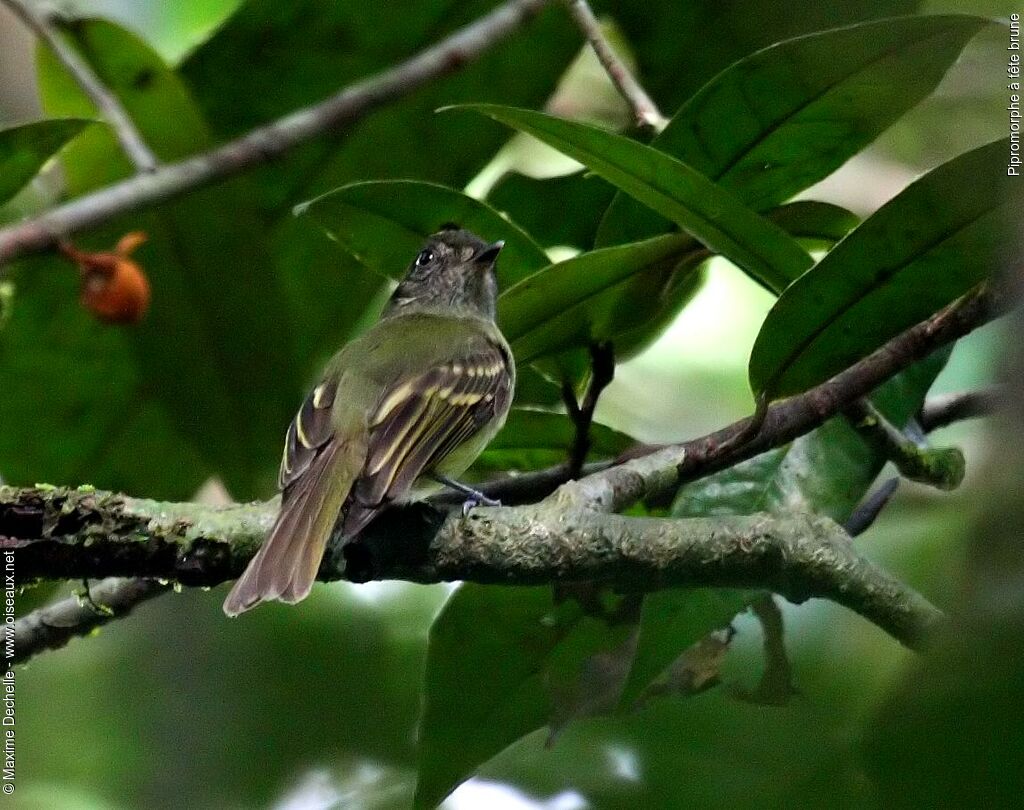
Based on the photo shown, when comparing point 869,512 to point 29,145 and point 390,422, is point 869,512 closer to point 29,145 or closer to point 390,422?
point 390,422

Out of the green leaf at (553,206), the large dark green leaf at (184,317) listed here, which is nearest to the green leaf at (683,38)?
the green leaf at (553,206)

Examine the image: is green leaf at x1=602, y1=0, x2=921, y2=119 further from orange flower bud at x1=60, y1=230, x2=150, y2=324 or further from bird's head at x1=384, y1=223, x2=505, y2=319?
orange flower bud at x1=60, y1=230, x2=150, y2=324

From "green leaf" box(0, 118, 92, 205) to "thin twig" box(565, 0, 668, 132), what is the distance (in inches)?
47.5

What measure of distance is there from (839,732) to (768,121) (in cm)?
164

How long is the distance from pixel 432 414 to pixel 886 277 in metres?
1.00

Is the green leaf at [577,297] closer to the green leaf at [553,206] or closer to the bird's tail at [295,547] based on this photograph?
the bird's tail at [295,547]

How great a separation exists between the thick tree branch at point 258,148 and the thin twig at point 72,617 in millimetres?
907

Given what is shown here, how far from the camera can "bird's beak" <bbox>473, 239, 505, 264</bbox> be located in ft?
9.33

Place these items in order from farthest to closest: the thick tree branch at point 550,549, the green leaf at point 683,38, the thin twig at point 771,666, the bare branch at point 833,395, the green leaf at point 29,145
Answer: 1. the green leaf at point 683,38
2. the green leaf at point 29,145
3. the bare branch at point 833,395
4. the thin twig at point 771,666
5. the thick tree branch at point 550,549

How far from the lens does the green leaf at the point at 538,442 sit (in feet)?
8.50

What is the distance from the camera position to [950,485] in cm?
239

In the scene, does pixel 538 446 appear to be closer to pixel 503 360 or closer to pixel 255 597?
pixel 503 360

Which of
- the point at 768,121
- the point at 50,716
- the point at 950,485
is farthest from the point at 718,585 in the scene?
the point at 50,716

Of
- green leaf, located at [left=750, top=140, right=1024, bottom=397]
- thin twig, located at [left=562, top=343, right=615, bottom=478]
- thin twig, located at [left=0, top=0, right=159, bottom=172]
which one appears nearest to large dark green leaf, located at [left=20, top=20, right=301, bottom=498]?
thin twig, located at [left=0, top=0, right=159, bottom=172]
